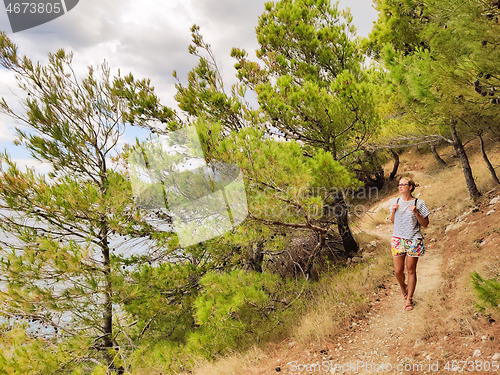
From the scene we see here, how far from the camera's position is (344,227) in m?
8.19

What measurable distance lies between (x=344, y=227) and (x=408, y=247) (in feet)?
13.6

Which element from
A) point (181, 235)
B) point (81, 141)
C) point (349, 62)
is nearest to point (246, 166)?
point (181, 235)

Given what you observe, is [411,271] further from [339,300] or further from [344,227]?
[344,227]

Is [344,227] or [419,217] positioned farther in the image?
[344,227]

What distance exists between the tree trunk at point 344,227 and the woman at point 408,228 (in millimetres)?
3648

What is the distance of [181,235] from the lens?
5918 mm

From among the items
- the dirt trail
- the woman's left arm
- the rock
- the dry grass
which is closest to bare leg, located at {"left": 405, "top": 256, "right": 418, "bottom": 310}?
the dirt trail

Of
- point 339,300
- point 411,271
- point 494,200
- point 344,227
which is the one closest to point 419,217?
point 411,271

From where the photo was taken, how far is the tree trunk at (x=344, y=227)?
8.24 meters

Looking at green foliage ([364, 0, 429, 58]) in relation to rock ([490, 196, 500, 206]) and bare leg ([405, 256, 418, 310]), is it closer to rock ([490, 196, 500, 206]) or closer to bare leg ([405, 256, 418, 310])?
rock ([490, 196, 500, 206])

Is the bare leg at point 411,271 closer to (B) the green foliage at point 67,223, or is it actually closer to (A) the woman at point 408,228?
(A) the woman at point 408,228

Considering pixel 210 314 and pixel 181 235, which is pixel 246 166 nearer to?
pixel 181 235

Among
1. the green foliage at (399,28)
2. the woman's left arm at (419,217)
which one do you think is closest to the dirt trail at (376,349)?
the woman's left arm at (419,217)

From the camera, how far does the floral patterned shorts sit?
13.2 feet
